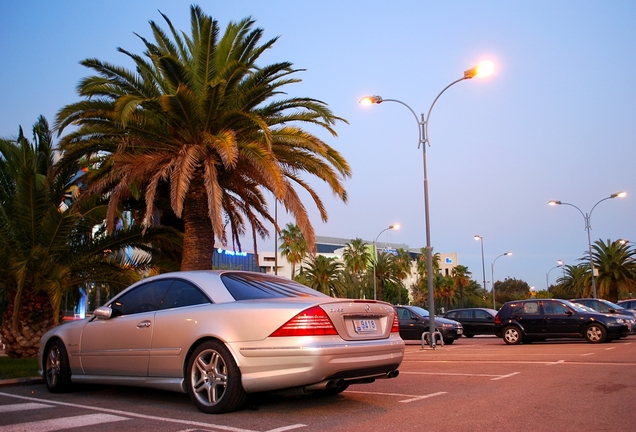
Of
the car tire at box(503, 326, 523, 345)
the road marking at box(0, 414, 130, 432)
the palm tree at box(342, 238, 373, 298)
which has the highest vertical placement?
the palm tree at box(342, 238, 373, 298)

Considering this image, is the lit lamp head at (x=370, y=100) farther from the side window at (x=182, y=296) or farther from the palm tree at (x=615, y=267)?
the palm tree at (x=615, y=267)

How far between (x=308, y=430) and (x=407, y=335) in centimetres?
1797

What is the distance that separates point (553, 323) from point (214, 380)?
52.6 feet

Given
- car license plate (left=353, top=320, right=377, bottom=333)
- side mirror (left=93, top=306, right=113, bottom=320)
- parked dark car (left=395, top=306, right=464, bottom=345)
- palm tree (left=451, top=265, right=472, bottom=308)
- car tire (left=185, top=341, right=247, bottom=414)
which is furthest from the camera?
palm tree (left=451, top=265, right=472, bottom=308)

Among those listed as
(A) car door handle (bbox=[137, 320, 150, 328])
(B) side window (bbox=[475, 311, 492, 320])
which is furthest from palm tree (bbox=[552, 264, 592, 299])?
(A) car door handle (bbox=[137, 320, 150, 328])

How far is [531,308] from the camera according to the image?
19750 mm

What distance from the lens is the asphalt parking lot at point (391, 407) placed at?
514 centimetres

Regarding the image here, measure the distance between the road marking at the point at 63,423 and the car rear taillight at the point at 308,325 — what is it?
70.5 inches

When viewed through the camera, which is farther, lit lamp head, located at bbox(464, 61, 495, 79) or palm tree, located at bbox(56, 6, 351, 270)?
lit lamp head, located at bbox(464, 61, 495, 79)

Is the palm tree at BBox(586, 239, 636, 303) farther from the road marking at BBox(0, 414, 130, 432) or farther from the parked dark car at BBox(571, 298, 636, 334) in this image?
the road marking at BBox(0, 414, 130, 432)

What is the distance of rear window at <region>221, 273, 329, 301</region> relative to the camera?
20.7 feet

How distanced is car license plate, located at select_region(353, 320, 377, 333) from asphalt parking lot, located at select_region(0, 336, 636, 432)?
78 cm

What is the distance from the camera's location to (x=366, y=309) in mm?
6125

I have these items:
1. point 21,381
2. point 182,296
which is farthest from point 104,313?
point 21,381
